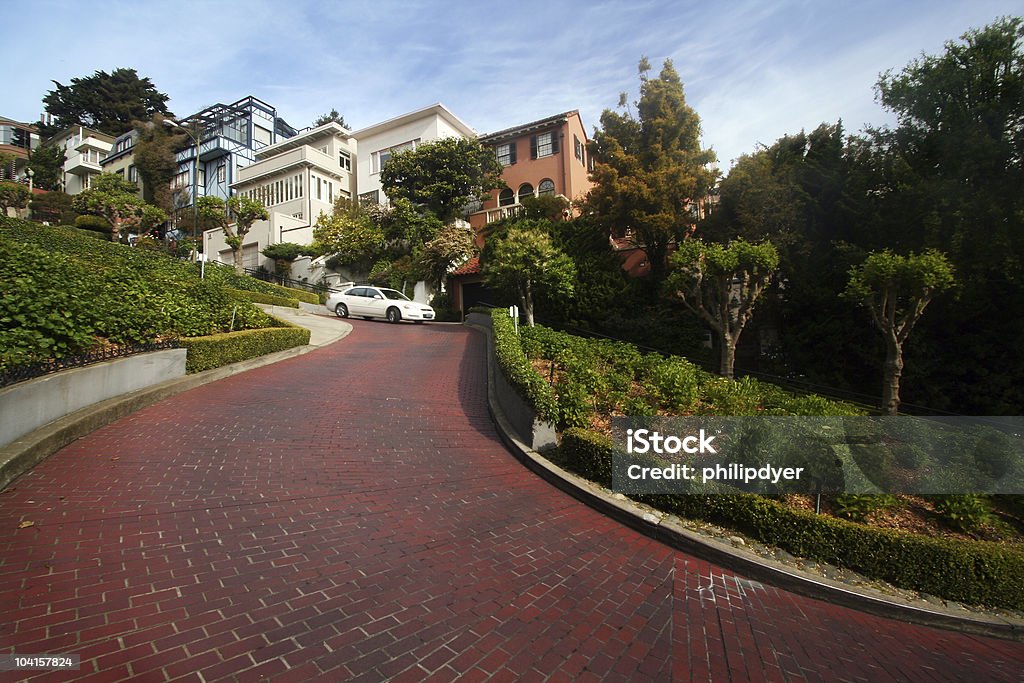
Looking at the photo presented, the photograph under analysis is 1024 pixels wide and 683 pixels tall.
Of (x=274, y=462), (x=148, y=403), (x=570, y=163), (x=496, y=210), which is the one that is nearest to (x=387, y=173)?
(x=496, y=210)

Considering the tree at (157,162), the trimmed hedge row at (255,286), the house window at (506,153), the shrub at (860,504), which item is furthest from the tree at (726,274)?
the tree at (157,162)

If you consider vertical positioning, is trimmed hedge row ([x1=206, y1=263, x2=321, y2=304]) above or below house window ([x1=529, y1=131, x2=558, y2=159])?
below

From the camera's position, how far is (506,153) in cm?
3039

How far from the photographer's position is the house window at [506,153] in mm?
30138

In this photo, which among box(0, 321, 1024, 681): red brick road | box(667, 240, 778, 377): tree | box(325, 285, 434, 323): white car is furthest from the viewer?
box(325, 285, 434, 323): white car

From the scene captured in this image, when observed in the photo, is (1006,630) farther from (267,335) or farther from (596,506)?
(267,335)

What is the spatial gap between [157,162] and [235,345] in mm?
46661

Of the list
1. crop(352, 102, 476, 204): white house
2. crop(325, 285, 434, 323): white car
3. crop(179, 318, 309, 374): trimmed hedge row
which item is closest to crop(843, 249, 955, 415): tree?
crop(179, 318, 309, 374): trimmed hedge row

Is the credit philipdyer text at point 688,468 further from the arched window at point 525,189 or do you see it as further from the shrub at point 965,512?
the arched window at point 525,189

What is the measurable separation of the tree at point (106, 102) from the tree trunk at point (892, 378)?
7624 cm

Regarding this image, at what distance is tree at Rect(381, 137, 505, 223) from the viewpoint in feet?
90.1

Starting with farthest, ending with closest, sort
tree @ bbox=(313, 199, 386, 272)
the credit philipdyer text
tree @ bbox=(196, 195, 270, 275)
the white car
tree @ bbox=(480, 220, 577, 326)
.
Answer: 1. tree @ bbox=(196, 195, 270, 275)
2. tree @ bbox=(313, 199, 386, 272)
3. the white car
4. tree @ bbox=(480, 220, 577, 326)
5. the credit philipdyer text

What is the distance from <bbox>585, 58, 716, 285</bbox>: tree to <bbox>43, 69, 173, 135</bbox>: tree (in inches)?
2564

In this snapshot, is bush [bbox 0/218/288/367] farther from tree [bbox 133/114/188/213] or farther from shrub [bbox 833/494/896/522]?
tree [bbox 133/114/188/213]
